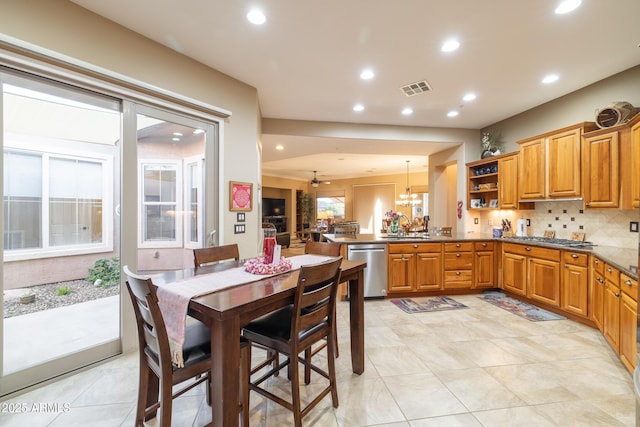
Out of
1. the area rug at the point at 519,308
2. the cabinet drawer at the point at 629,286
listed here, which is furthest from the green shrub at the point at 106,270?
the area rug at the point at 519,308

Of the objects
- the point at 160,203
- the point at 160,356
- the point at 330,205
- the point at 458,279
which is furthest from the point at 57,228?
the point at 330,205

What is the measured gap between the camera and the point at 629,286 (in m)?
2.13

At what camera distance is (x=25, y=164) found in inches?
86.1

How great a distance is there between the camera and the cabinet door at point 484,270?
4.24 meters

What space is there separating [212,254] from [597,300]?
391 cm

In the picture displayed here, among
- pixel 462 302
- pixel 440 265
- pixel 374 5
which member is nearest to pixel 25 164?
pixel 374 5

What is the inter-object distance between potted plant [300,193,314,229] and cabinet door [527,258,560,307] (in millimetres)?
9414

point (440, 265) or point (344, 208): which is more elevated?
point (344, 208)

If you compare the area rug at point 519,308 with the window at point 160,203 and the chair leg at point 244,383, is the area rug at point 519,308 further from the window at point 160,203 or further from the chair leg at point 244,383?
the window at point 160,203

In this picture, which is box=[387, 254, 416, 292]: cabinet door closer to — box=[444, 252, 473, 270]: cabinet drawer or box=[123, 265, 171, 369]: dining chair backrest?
box=[444, 252, 473, 270]: cabinet drawer

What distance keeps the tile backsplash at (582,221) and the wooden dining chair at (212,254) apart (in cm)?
423

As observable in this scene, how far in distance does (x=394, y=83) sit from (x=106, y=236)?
3.59m

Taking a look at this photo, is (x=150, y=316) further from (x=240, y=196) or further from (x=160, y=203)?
(x=240, y=196)

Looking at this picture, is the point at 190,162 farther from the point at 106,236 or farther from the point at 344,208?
the point at 344,208
